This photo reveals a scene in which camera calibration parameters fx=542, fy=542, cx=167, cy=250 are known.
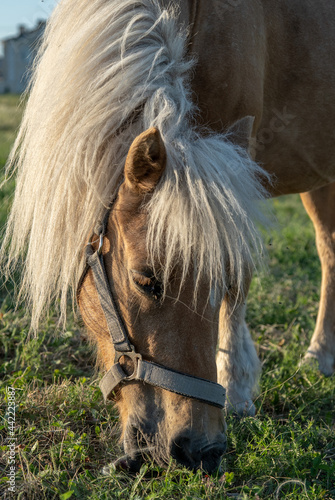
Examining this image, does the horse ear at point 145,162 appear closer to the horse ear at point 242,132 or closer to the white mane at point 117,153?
the white mane at point 117,153

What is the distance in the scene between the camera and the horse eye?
5.99 ft

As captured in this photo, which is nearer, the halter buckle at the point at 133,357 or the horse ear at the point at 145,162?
the horse ear at the point at 145,162

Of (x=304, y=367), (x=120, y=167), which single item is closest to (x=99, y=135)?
(x=120, y=167)

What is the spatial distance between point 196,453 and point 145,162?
3.27 ft

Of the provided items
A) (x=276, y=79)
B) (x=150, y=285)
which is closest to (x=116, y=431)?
(x=150, y=285)

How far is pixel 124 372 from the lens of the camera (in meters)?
1.96

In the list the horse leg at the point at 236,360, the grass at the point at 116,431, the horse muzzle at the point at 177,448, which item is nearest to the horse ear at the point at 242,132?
the grass at the point at 116,431

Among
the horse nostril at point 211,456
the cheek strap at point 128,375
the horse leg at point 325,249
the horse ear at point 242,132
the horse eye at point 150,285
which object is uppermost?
the horse ear at point 242,132

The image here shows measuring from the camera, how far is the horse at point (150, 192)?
5.93 feet

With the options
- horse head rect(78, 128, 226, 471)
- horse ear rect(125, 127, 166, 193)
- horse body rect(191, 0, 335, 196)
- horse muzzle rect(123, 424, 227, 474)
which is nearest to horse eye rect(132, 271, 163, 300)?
horse head rect(78, 128, 226, 471)

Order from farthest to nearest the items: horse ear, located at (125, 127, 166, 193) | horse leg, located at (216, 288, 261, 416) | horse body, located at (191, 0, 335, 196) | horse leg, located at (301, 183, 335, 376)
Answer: horse leg, located at (301, 183, 335, 376) → horse leg, located at (216, 288, 261, 416) → horse body, located at (191, 0, 335, 196) → horse ear, located at (125, 127, 166, 193)

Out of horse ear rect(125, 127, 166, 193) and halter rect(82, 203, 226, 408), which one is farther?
halter rect(82, 203, 226, 408)

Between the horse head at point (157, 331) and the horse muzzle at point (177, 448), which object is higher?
the horse head at point (157, 331)

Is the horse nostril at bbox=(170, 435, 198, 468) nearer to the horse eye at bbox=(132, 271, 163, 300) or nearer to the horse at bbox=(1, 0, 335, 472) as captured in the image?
the horse at bbox=(1, 0, 335, 472)
